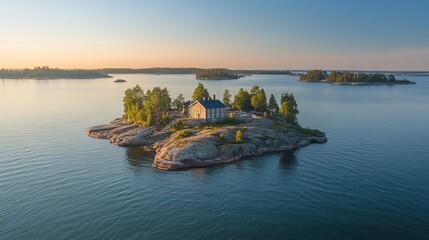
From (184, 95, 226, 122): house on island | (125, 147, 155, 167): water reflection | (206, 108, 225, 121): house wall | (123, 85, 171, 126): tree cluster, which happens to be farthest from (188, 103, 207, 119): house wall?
(125, 147, 155, 167): water reflection

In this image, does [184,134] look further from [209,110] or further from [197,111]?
[197,111]

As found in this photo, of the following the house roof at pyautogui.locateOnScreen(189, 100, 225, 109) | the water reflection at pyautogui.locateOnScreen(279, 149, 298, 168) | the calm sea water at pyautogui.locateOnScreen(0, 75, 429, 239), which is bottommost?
the calm sea water at pyautogui.locateOnScreen(0, 75, 429, 239)

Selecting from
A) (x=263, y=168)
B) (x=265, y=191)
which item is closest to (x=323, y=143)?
(x=263, y=168)

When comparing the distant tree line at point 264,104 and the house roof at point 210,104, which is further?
the distant tree line at point 264,104

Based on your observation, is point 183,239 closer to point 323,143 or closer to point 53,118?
point 323,143

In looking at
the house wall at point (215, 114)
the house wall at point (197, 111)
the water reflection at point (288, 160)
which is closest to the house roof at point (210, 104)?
the house wall at point (215, 114)

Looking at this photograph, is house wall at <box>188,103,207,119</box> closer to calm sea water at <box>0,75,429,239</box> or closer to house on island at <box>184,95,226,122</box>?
house on island at <box>184,95,226,122</box>

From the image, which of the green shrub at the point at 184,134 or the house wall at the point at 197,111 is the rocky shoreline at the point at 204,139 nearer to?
the green shrub at the point at 184,134
